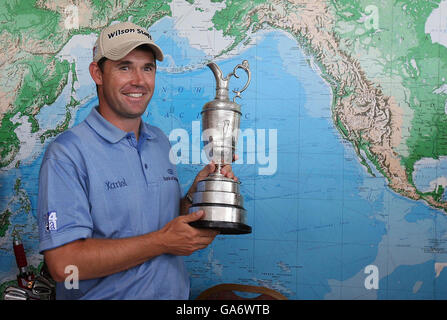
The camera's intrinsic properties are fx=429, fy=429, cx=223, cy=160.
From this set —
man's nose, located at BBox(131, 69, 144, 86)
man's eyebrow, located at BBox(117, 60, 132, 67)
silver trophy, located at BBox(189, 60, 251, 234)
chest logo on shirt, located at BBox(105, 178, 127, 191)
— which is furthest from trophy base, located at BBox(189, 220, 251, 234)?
man's eyebrow, located at BBox(117, 60, 132, 67)

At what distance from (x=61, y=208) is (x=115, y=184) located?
0.22 m

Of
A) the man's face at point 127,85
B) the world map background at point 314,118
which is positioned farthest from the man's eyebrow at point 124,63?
the world map background at point 314,118

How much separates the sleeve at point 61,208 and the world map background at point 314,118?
1238mm

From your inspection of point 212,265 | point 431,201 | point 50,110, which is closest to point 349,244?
point 431,201

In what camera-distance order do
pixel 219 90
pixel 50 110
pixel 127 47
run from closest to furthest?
pixel 127 47
pixel 219 90
pixel 50 110

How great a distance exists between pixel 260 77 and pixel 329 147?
621 millimetres

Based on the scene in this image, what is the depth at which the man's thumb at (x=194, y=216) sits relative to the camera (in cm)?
166

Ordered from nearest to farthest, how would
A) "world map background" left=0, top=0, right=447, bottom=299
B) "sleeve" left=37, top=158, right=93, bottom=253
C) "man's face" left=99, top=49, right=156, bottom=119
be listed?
"sleeve" left=37, top=158, right=93, bottom=253 → "man's face" left=99, top=49, right=156, bottom=119 → "world map background" left=0, top=0, right=447, bottom=299

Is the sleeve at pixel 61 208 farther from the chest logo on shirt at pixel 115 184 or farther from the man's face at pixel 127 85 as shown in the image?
the man's face at pixel 127 85

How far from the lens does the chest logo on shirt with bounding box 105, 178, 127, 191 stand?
167 cm

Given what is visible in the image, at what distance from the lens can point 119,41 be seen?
5.74ft

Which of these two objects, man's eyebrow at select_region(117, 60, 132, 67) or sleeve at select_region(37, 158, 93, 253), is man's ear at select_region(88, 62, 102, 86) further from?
sleeve at select_region(37, 158, 93, 253)

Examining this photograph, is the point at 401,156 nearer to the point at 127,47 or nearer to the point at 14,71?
the point at 127,47

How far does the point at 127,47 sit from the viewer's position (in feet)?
5.69
